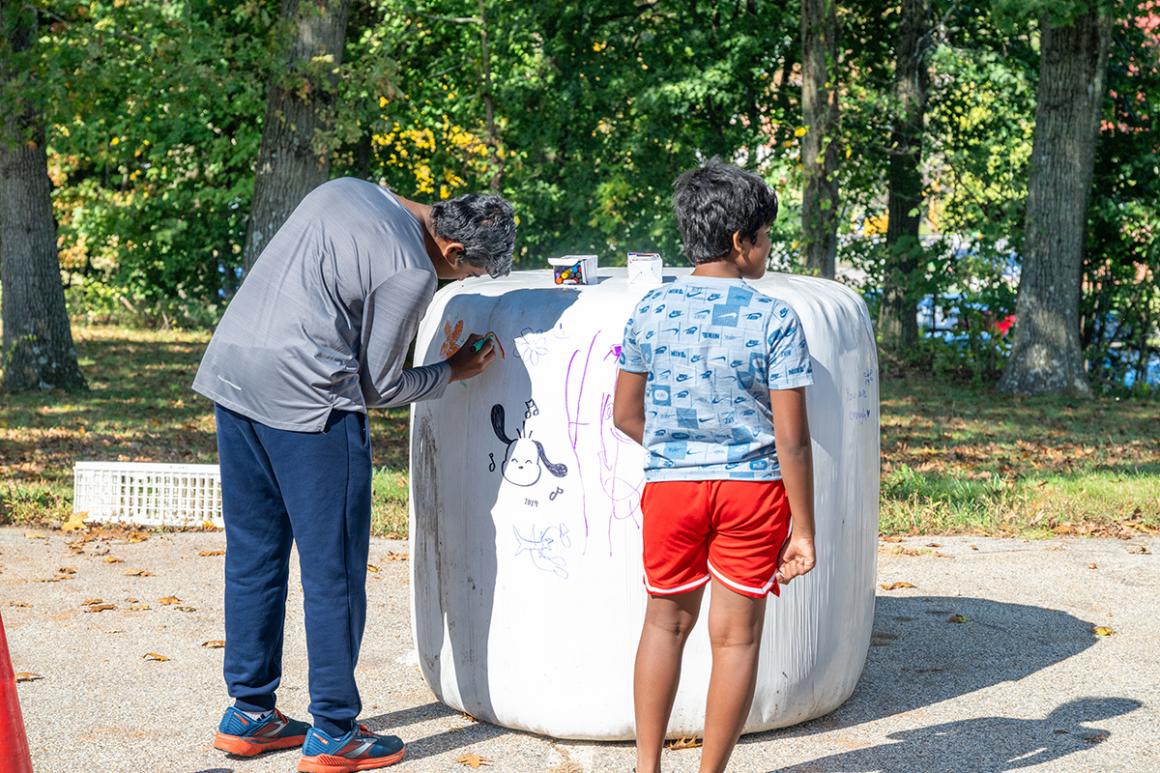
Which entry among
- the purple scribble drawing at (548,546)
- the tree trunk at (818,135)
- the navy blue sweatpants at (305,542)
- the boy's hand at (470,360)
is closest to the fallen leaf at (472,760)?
the navy blue sweatpants at (305,542)

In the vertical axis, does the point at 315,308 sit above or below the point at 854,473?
above

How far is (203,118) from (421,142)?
8.82ft

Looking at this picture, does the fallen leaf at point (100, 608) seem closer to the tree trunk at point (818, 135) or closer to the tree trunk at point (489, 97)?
the tree trunk at point (818, 135)

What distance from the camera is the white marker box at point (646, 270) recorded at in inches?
174

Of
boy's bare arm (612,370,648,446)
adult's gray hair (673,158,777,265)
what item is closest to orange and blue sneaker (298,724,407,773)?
boy's bare arm (612,370,648,446)

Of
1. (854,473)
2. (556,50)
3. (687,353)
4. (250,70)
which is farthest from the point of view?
(556,50)

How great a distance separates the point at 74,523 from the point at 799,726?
4.70 meters

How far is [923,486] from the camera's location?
9.06m

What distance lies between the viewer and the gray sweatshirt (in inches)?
159

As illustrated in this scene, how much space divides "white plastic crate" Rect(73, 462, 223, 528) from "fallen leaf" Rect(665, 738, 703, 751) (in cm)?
414

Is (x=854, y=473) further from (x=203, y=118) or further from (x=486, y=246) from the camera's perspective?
(x=203, y=118)

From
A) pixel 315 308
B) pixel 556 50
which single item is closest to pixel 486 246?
pixel 315 308

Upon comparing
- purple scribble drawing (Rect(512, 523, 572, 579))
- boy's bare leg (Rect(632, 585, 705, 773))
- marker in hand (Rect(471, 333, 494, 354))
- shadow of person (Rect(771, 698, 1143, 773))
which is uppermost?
marker in hand (Rect(471, 333, 494, 354))

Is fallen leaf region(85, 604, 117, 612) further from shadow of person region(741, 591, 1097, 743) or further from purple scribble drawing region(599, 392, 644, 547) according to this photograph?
shadow of person region(741, 591, 1097, 743)
